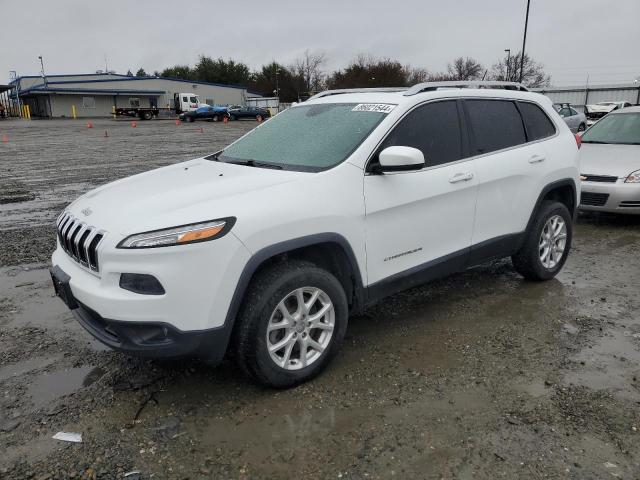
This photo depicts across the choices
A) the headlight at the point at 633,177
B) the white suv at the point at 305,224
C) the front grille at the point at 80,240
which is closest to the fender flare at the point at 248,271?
the white suv at the point at 305,224

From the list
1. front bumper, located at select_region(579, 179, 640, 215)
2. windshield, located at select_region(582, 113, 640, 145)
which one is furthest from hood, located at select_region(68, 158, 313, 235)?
windshield, located at select_region(582, 113, 640, 145)

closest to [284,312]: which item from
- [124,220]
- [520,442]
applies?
[124,220]

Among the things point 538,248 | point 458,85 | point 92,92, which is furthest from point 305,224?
point 92,92

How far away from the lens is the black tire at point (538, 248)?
4934 millimetres

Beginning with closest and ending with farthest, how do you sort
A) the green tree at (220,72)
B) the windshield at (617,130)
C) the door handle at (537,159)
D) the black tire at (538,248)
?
the door handle at (537,159)
the black tire at (538,248)
the windshield at (617,130)
the green tree at (220,72)

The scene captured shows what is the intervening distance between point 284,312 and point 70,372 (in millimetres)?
1625

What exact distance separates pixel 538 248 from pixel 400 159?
232 centimetres

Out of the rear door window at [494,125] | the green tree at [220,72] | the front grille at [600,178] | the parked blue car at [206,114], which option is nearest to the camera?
the rear door window at [494,125]

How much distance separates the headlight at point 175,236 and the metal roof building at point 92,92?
63768 millimetres

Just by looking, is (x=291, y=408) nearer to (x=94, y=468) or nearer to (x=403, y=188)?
(x=94, y=468)

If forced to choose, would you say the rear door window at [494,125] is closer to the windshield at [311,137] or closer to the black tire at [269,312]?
the windshield at [311,137]

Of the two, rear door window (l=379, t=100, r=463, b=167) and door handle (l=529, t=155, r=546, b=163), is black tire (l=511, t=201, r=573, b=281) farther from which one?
rear door window (l=379, t=100, r=463, b=167)

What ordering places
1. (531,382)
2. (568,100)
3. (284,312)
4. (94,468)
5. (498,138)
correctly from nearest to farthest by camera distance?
(94,468), (284,312), (531,382), (498,138), (568,100)

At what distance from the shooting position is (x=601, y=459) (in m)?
2.71
